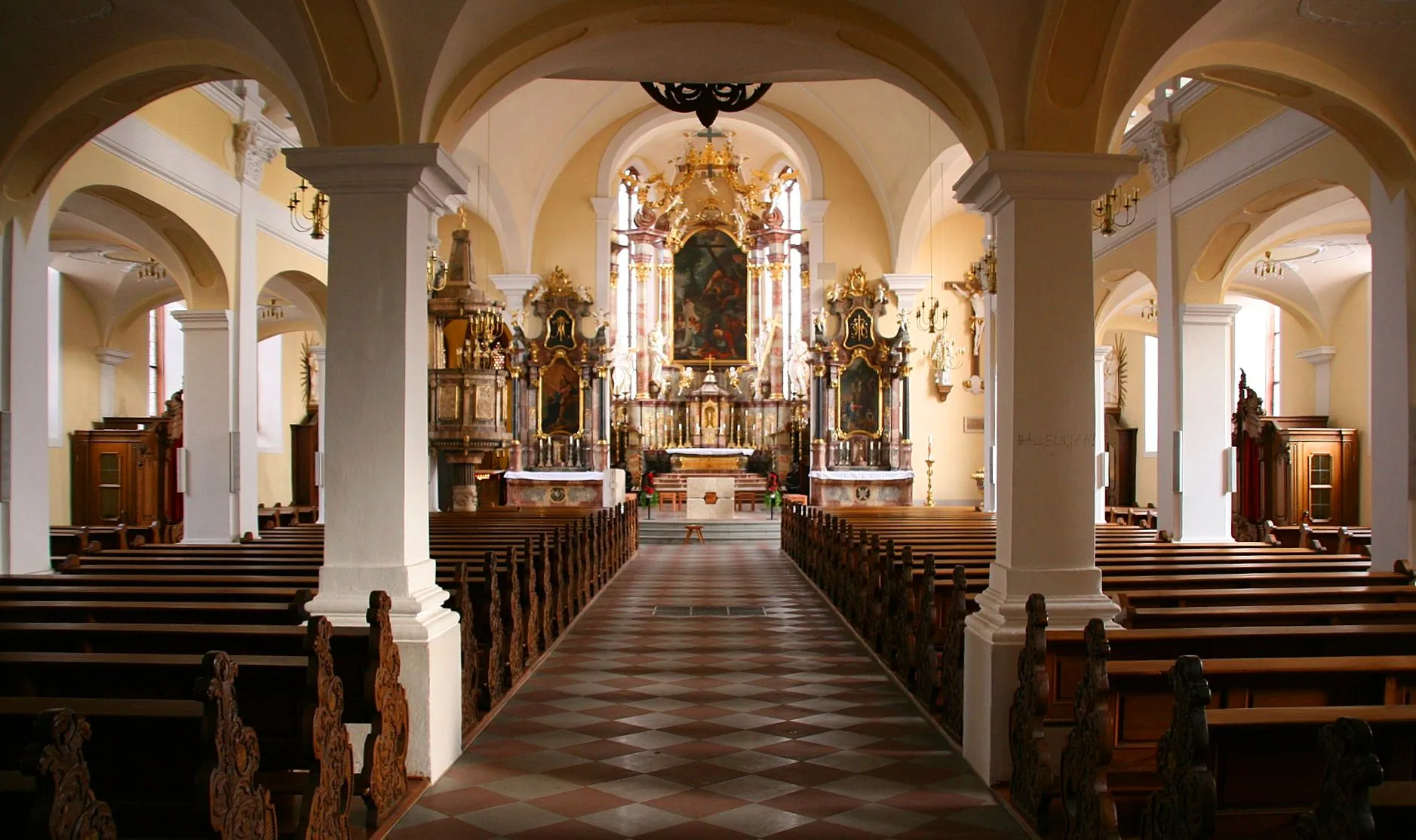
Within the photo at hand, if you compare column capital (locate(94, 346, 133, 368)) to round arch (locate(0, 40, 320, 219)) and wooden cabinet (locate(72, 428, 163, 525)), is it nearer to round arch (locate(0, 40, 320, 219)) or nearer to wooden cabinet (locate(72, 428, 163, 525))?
wooden cabinet (locate(72, 428, 163, 525))

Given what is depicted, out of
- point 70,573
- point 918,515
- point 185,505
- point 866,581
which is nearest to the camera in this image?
point 70,573

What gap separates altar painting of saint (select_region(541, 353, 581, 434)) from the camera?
20484mm

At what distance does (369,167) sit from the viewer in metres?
4.87

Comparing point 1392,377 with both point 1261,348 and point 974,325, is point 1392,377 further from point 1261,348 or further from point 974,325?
point 974,325

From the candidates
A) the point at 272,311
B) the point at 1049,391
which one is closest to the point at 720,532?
the point at 272,311

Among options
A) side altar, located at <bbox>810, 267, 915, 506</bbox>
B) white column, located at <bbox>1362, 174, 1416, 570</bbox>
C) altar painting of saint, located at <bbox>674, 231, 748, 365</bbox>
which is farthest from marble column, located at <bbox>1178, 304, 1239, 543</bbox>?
altar painting of saint, located at <bbox>674, 231, 748, 365</bbox>

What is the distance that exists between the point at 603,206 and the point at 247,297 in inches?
412

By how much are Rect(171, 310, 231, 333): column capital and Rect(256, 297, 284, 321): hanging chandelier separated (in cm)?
640

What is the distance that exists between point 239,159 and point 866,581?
7.90m

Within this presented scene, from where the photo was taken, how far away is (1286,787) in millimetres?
3064

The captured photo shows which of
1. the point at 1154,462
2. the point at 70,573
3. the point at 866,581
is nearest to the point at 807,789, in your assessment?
the point at 866,581

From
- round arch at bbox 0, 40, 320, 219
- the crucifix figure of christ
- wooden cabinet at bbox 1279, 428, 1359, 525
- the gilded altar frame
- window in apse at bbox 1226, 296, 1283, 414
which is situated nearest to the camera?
round arch at bbox 0, 40, 320, 219

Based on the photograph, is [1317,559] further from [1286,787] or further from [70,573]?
[70,573]

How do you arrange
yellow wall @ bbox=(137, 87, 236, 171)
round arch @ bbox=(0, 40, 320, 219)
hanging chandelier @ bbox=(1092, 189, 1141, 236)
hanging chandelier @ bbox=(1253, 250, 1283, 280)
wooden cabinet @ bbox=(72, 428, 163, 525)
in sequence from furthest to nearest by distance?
1. wooden cabinet @ bbox=(72, 428, 163, 525)
2. hanging chandelier @ bbox=(1253, 250, 1283, 280)
3. yellow wall @ bbox=(137, 87, 236, 171)
4. hanging chandelier @ bbox=(1092, 189, 1141, 236)
5. round arch @ bbox=(0, 40, 320, 219)
